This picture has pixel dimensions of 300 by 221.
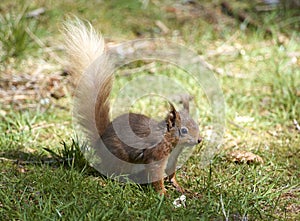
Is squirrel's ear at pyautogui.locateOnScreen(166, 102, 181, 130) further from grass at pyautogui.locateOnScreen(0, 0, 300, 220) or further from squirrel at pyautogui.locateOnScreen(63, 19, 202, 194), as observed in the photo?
grass at pyautogui.locateOnScreen(0, 0, 300, 220)

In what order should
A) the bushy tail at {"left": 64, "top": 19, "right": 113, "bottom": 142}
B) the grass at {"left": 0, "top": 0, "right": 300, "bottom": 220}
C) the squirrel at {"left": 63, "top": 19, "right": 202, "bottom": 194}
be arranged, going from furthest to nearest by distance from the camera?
the bushy tail at {"left": 64, "top": 19, "right": 113, "bottom": 142} < the squirrel at {"left": 63, "top": 19, "right": 202, "bottom": 194} < the grass at {"left": 0, "top": 0, "right": 300, "bottom": 220}

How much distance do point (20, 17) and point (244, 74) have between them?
7.27 ft

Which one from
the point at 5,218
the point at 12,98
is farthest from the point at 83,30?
the point at 12,98

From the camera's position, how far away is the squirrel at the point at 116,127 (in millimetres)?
3074

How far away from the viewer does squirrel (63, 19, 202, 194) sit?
3.07m

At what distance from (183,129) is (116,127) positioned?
1.31 feet

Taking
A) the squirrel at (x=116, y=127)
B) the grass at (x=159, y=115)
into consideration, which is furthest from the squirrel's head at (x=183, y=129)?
the grass at (x=159, y=115)

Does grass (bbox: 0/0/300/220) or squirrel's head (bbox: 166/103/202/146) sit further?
squirrel's head (bbox: 166/103/202/146)

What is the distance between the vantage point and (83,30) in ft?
10.5

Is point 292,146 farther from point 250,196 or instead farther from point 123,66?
point 123,66

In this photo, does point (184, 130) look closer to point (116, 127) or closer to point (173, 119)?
point (173, 119)

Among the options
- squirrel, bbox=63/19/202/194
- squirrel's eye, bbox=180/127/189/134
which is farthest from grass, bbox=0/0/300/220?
squirrel's eye, bbox=180/127/189/134

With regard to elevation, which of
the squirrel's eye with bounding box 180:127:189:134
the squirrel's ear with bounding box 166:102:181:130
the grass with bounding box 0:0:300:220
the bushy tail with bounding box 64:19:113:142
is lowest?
the grass with bounding box 0:0:300:220

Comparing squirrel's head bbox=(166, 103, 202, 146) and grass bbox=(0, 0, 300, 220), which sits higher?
squirrel's head bbox=(166, 103, 202, 146)
